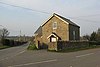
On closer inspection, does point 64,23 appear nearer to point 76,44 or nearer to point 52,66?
point 76,44

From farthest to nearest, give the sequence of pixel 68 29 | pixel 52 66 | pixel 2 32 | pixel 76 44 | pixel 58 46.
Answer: pixel 2 32, pixel 68 29, pixel 76 44, pixel 58 46, pixel 52 66

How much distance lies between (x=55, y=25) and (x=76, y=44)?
8.95 m

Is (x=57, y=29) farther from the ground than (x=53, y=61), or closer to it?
farther from the ground

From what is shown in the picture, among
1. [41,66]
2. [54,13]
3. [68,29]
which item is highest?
[54,13]

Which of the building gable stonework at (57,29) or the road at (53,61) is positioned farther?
the building gable stonework at (57,29)

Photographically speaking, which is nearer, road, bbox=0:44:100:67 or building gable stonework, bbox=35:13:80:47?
road, bbox=0:44:100:67

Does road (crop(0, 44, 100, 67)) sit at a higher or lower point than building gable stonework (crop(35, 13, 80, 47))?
lower

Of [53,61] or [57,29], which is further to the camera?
[57,29]

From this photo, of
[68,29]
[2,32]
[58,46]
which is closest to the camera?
[58,46]

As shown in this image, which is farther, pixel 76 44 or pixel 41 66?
pixel 76 44

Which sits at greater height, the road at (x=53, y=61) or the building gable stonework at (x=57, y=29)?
the building gable stonework at (x=57, y=29)

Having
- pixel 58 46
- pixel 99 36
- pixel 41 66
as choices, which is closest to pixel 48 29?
pixel 58 46

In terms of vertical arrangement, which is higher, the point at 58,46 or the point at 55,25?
the point at 55,25

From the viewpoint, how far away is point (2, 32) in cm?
9988
